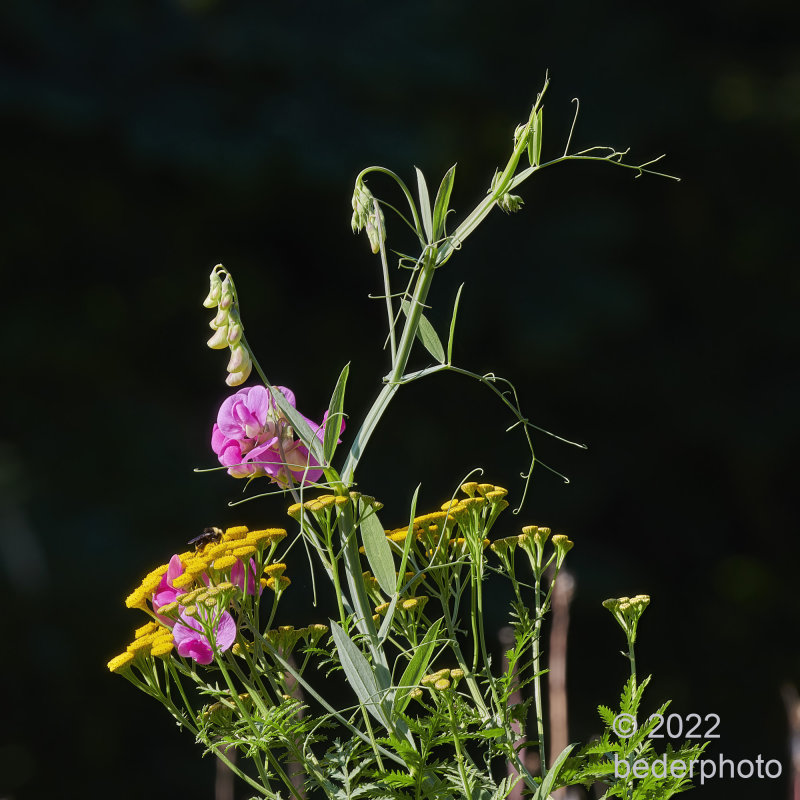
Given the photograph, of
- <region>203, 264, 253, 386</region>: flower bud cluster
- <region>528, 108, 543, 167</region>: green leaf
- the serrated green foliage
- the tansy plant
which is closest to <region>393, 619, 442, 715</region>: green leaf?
the tansy plant

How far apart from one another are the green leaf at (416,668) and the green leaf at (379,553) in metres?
0.05

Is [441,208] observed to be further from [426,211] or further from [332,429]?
[332,429]

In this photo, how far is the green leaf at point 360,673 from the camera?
696 mm

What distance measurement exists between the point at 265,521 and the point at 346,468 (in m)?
3.54

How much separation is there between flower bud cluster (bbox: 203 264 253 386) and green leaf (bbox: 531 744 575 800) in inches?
12.3

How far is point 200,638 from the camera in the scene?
75 centimetres

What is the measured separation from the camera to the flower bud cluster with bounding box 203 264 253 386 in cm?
74

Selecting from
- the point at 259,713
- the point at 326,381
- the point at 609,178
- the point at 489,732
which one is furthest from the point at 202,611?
the point at 609,178

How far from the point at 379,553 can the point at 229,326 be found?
0.18m

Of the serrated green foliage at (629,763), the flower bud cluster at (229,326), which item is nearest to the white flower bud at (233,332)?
the flower bud cluster at (229,326)

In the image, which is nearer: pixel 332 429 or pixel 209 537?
pixel 332 429

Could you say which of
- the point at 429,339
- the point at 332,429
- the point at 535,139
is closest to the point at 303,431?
the point at 332,429

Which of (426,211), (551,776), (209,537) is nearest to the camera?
(551,776)

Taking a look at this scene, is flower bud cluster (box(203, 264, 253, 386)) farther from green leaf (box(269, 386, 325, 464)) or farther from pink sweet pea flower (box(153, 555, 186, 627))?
pink sweet pea flower (box(153, 555, 186, 627))
